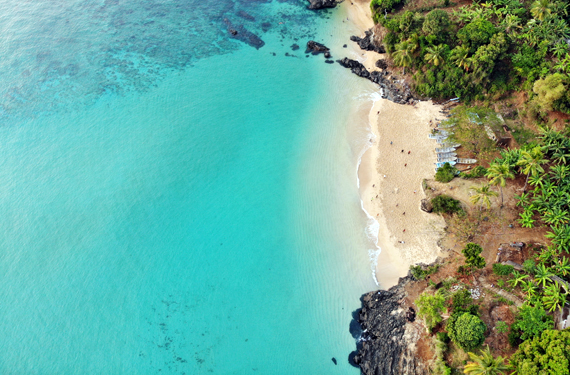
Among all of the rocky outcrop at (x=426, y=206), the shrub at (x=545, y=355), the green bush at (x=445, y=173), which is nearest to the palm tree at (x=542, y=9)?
the green bush at (x=445, y=173)

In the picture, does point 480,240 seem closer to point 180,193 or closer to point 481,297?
point 481,297

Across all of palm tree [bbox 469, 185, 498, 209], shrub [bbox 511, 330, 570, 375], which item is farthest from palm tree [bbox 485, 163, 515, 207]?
shrub [bbox 511, 330, 570, 375]

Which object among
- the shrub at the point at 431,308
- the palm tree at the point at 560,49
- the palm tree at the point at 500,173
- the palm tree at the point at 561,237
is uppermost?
the palm tree at the point at 560,49

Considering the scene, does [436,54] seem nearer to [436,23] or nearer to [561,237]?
[436,23]

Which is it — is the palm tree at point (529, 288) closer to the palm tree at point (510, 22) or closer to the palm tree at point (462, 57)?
the palm tree at point (462, 57)

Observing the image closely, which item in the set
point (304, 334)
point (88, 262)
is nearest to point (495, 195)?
point (304, 334)

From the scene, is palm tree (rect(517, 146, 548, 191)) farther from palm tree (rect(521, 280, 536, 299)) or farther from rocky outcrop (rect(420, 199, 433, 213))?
palm tree (rect(521, 280, 536, 299))
